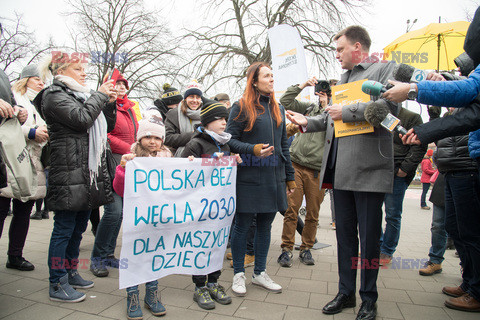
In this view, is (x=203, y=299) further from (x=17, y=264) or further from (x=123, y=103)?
(x=123, y=103)

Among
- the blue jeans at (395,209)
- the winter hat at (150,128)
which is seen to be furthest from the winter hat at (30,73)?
the blue jeans at (395,209)

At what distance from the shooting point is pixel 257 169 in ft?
10.5

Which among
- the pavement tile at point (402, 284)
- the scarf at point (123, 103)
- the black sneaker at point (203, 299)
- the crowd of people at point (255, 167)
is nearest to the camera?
the crowd of people at point (255, 167)

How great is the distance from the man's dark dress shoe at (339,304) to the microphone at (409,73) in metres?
1.77

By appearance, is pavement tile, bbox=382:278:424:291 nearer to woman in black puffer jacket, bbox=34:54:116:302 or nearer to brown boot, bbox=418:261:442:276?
brown boot, bbox=418:261:442:276

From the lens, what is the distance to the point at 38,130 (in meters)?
3.43

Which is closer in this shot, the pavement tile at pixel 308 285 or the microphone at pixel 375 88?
the microphone at pixel 375 88

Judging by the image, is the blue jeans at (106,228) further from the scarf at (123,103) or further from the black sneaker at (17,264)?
the scarf at (123,103)

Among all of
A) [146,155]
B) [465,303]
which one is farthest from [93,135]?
[465,303]

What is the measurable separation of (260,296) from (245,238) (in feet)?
1.75

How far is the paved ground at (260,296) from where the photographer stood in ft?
8.71

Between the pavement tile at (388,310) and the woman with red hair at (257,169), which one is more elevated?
the woman with red hair at (257,169)

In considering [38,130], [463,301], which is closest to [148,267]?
[38,130]

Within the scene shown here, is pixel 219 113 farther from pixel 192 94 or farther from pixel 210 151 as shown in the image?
pixel 192 94
